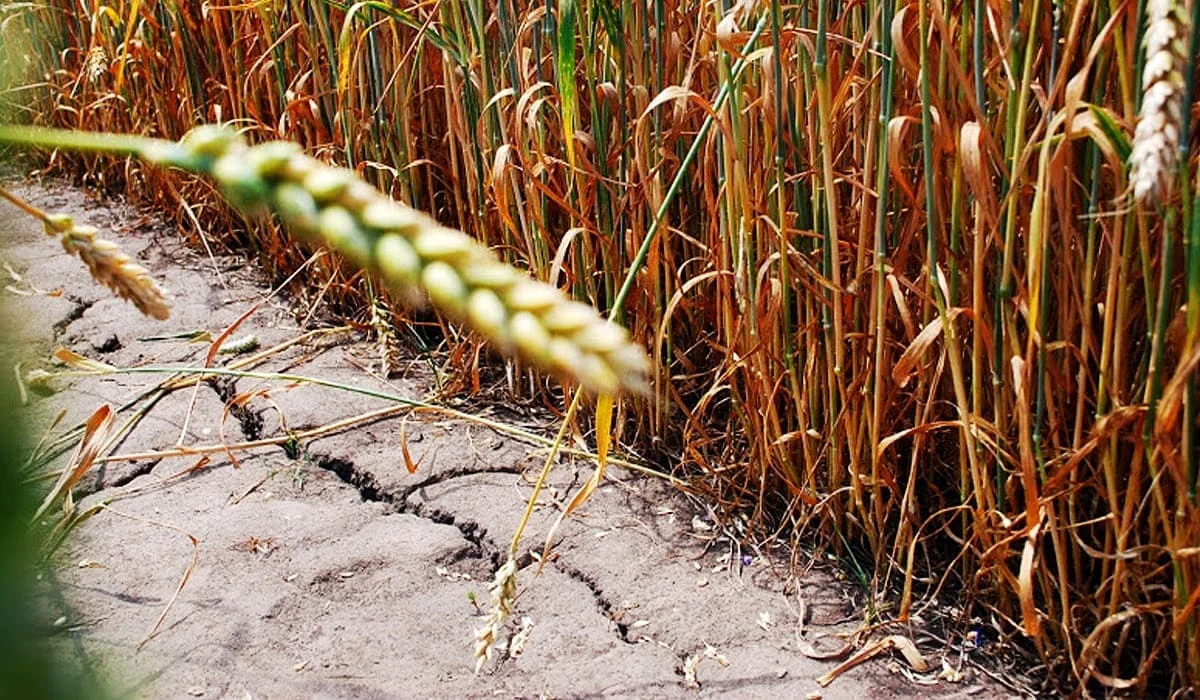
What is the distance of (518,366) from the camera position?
2.06 metres

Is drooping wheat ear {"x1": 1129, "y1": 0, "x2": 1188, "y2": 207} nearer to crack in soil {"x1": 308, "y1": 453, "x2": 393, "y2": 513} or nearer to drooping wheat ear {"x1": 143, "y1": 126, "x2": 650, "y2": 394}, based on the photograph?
drooping wheat ear {"x1": 143, "y1": 126, "x2": 650, "y2": 394}

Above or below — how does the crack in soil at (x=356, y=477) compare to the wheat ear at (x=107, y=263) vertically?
below

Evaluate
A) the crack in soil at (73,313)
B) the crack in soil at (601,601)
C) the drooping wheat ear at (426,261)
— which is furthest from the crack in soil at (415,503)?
the drooping wheat ear at (426,261)

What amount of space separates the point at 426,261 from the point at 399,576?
57.5 inches

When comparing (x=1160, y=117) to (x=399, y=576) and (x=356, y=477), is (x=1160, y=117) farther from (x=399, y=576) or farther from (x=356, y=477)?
(x=356, y=477)

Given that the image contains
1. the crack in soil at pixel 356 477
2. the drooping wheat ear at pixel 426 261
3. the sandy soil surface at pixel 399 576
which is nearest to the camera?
the drooping wheat ear at pixel 426 261

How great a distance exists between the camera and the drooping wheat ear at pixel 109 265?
1.07 feet

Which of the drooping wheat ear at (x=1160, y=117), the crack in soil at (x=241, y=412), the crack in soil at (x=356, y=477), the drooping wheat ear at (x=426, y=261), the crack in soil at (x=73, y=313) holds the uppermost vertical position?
the drooping wheat ear at (x=426, y=261)

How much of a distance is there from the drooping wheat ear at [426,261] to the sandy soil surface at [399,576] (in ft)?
3.56

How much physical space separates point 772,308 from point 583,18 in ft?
1.75

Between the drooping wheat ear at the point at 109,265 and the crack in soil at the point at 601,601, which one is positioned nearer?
the drooping wheat ear at the point at 109,265

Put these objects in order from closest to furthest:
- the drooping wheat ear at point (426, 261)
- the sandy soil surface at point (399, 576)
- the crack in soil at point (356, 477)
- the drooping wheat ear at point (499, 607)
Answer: the drooping wheat ear at point (426, 261), the drooping wheat ear at point (499, 607), the sandy soil surface at point (399, 576), the crack in soil at point (356, 477)

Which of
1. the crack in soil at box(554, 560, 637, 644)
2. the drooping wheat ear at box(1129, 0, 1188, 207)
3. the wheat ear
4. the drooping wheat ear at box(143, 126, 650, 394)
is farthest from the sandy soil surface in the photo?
the drooping wheat ear at box(143, 126, 650, 394)

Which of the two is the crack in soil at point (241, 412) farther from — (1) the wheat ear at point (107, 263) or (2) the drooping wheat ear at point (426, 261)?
(2) the drooping wheat ear at point (426, 261)
